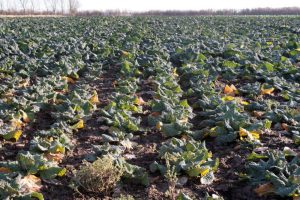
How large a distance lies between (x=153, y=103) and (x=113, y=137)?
4.90 ft

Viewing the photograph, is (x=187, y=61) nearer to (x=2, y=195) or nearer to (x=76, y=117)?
(x=76, y=117)

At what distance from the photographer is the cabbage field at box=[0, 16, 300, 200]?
13.7 feet

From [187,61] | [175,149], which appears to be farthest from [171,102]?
[187,61]

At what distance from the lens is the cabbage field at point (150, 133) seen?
4.19 metres

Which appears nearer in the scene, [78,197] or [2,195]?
[2,195]

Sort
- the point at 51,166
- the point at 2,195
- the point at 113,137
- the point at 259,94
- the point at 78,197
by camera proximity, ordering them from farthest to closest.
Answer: the point at 259,94, the point at 113,137, the point at 51,166, the point at 78,197, the point at 2,195

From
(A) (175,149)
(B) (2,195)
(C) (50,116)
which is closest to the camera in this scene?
(B) (2,195)

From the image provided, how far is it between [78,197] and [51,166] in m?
0.53

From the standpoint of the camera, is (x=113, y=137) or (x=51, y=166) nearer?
(x=51, y=166)

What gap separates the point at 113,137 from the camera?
539cm

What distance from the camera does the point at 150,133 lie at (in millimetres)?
5977

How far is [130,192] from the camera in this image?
166 inches

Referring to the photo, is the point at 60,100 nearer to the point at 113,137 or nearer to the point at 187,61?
the point at 113,137

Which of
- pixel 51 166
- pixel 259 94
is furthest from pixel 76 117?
pixel 259 94
